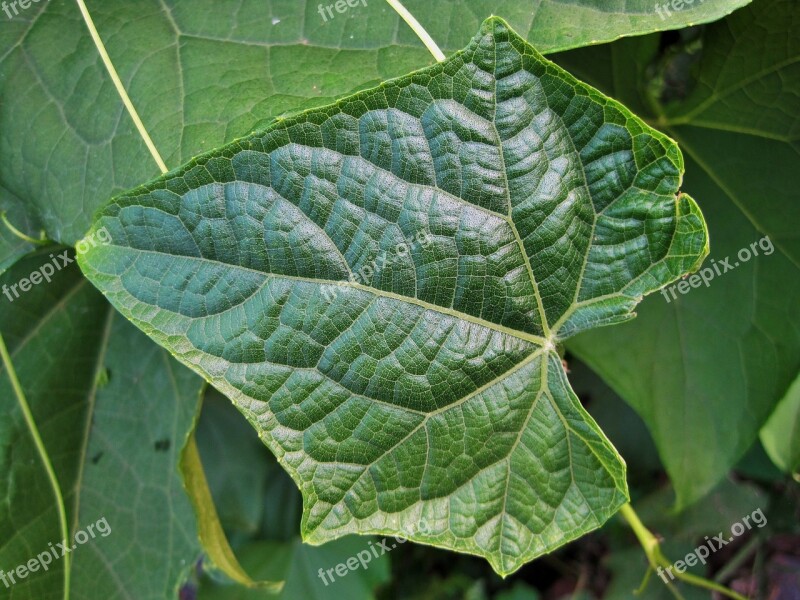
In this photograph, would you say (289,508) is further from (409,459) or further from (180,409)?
(409,459)

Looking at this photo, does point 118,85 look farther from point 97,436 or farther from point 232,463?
point 232,463

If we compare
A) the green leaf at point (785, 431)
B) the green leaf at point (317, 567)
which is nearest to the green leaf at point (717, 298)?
the green leaf at point (785, 431)

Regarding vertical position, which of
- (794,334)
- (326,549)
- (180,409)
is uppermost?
(180,409)

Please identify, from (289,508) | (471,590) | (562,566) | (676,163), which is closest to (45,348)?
(289,508)

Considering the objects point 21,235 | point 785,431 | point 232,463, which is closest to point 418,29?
point 21,235

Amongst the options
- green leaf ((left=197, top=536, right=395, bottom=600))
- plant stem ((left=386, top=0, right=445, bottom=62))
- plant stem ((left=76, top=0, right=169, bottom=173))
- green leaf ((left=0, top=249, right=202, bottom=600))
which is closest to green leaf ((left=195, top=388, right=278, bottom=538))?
green leaf ((left=197, top=536, right=395, bottom=600))
